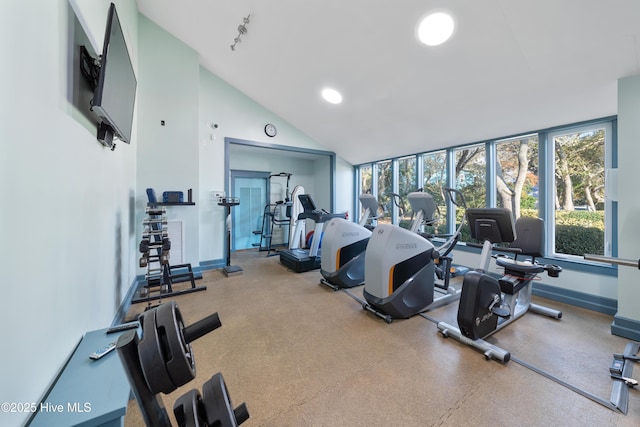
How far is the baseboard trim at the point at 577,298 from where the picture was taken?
2.91 m

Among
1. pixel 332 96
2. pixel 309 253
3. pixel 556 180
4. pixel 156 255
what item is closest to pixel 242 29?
pixel 332 96

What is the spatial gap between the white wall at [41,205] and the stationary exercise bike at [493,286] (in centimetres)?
275

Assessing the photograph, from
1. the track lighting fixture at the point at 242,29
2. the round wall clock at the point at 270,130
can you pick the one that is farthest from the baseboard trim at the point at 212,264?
the track lighting fixture at the point at 242,29

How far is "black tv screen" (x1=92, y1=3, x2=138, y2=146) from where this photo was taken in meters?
1.53

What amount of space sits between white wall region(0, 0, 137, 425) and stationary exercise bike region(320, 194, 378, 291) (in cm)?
266

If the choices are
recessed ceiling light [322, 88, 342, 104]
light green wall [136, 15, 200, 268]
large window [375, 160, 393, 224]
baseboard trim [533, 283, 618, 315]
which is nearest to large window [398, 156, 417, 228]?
large window [375, 160, 393, 224]

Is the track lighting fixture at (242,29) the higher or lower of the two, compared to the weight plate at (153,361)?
higher

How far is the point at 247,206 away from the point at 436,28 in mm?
5689

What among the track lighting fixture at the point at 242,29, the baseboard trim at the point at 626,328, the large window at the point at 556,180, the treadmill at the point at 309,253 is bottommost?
the baseboard trim at the point at 626,328

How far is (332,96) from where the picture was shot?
4500 millimetres

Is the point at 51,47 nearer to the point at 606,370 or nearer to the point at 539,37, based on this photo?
the point at 539,37

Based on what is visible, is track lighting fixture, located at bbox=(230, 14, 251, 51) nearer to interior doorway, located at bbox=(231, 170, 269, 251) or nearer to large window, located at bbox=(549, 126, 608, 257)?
interior doorway, located at bbox=(231, 170, 269, 251)

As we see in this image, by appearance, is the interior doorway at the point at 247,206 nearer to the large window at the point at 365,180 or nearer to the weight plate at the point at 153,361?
the large window at the point at 365,180

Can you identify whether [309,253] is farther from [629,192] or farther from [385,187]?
[629,192]
